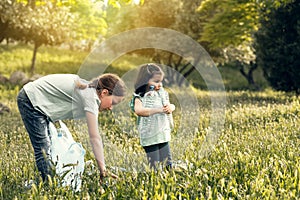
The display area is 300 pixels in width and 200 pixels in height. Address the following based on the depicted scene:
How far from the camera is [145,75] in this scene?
6.15m

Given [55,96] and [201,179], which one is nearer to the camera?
[201,179]

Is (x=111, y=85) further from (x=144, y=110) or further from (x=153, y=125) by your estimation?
(x=153, y=125)

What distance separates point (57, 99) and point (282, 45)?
14.8 m

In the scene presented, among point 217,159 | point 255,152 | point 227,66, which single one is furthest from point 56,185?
point 227,66

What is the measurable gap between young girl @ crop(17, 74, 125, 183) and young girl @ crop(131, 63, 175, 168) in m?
1.12

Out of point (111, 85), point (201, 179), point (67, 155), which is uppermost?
point (111, 85)

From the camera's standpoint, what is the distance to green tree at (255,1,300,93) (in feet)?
60.0

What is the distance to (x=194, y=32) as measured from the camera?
2795 centimetres

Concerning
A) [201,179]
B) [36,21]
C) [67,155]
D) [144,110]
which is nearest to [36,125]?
[67,155]

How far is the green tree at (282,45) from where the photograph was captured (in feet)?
60.0

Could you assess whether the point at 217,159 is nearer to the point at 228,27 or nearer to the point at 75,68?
the point at 228,27

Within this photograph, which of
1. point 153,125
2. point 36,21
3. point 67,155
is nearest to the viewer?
point 67,155

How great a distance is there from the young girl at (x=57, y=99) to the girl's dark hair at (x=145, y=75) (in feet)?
3.73

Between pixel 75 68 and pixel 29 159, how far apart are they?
29218 mm
